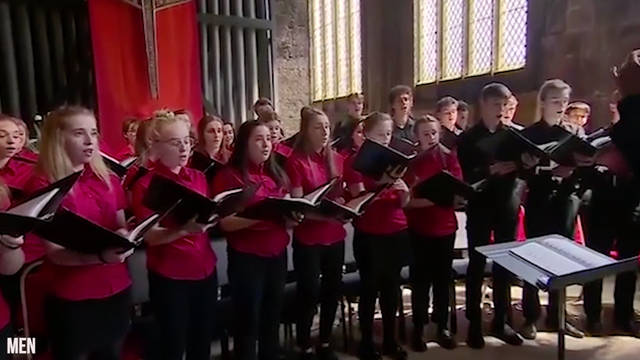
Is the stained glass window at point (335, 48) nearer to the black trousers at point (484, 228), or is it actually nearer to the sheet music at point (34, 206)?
the black trousers at point (484, 228)

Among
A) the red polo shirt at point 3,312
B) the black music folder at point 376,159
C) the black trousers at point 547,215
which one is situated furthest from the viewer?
the black trousers at point 547,215

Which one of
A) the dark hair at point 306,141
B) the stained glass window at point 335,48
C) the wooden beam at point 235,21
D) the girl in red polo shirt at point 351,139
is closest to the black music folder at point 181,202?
the dark hair at point 306,141

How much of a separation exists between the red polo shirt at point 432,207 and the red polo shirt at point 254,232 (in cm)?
79

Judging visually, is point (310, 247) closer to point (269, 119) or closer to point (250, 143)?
point (250, 143)

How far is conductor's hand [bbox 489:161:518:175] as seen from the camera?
301 cm

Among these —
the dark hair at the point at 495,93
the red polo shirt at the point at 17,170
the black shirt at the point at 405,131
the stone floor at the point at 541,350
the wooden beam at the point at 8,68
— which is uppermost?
the wooden beam at the point at 8,68

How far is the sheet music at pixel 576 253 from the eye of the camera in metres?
1.83

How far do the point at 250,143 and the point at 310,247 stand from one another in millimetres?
591

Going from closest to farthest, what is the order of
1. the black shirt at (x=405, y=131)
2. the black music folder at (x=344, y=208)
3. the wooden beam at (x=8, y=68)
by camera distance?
the black music folder at (x=344, y=208) → the black shirt at (x=405, y=131) → the wooden beam at (x=8, y=68)

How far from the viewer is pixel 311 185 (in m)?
2.81

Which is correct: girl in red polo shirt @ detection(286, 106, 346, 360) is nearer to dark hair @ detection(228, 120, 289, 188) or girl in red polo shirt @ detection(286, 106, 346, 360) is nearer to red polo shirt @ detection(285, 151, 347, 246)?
red polo shirt @ detection(285, 151, 347, 246)

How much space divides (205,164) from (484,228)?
1502mm

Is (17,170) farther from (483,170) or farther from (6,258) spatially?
(483,170)

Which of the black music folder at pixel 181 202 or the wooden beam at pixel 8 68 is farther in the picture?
the wooden beam at pixel 8 68
